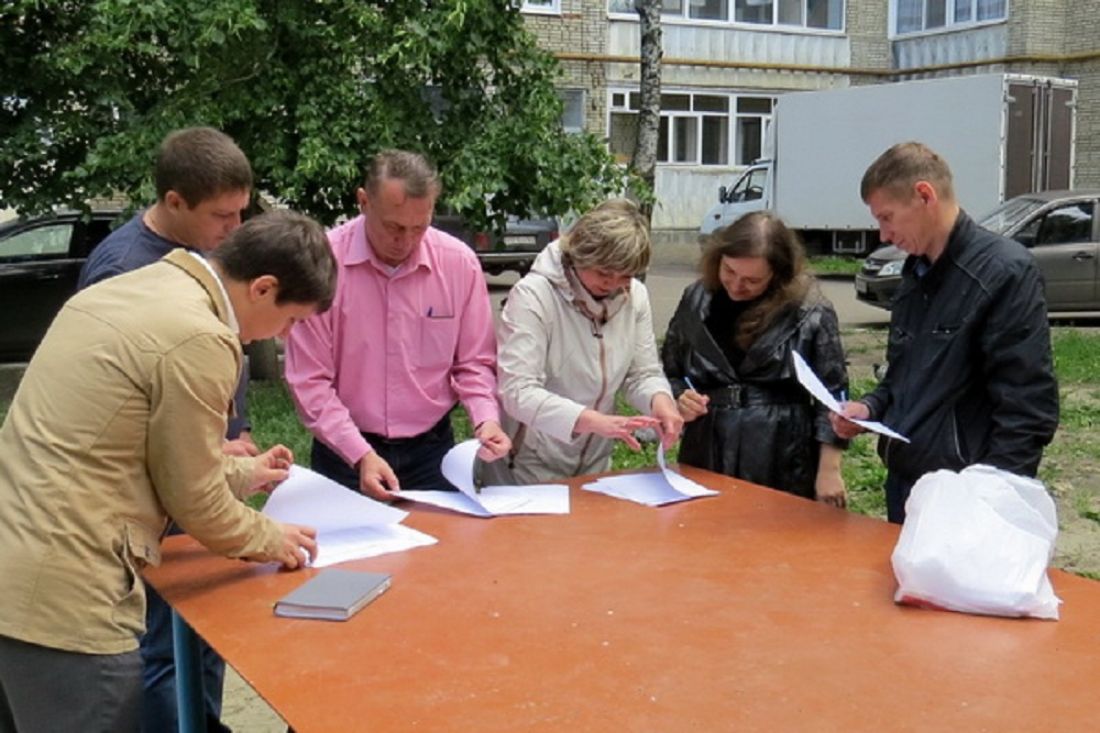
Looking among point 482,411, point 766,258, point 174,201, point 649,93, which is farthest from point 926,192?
point 649,93

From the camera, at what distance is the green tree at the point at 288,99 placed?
23.2 ft

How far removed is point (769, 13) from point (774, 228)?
21800 mm

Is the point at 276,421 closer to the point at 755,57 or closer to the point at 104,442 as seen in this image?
the point at 104,442

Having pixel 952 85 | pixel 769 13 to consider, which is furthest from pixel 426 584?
pixel 769 13

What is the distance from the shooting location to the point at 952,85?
1650 cm

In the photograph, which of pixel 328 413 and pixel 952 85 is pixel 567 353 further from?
pixel 952 85

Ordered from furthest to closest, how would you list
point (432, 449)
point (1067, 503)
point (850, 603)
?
point (1067, 503) < point (432, 449) < point (850, 603)

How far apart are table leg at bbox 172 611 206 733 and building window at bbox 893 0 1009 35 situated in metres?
23.3

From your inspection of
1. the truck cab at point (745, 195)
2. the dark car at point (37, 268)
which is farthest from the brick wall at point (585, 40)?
the dark car at point (37, 268)

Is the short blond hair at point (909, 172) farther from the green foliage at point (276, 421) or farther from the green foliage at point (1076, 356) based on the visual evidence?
the green foliage at point (1076, 356)

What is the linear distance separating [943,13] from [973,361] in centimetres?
2330

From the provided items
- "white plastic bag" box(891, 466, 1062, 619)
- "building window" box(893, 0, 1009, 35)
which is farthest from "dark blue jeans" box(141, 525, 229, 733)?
"building window" box(893, 0, 1009, 35)

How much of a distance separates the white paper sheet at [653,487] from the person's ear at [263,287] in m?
1.22

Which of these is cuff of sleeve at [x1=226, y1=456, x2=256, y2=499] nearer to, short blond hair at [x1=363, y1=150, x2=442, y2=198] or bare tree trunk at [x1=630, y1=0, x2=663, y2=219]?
short blond hair at [x1=363, y1=150, x2=442, y2=198]
